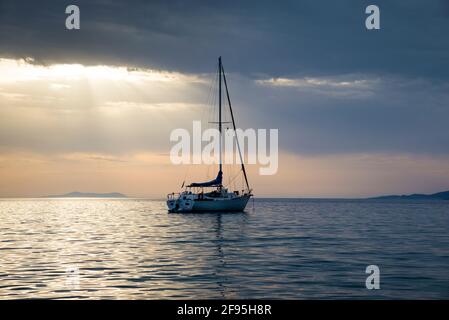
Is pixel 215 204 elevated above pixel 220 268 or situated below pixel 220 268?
below

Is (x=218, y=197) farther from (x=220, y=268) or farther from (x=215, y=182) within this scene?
(x=220, y=268)

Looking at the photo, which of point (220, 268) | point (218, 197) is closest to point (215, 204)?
point (218, 197)

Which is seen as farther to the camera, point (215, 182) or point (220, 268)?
point (215, 182)

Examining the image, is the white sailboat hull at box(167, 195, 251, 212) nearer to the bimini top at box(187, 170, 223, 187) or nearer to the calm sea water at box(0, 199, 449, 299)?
the bimini top at box(187, 170, 223, 187)

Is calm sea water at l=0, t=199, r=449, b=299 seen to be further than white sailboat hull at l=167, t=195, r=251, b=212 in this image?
No

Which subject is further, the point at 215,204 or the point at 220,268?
the point at 215,204

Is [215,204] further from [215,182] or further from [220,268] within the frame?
[220,268]

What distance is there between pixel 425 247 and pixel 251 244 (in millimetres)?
15076

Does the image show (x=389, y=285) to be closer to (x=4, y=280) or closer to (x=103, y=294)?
(x=103, y=294)

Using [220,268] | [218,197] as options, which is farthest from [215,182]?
[220,268]

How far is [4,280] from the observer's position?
23.0 metres
